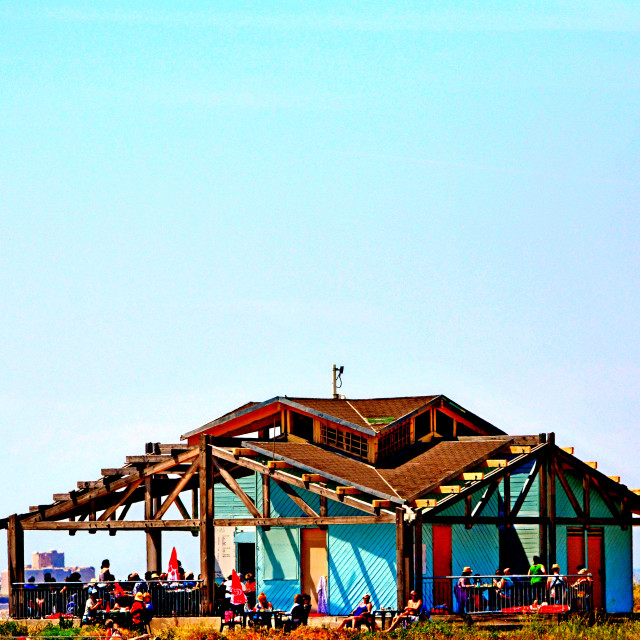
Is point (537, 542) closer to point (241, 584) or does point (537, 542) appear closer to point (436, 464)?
point (436, 464)

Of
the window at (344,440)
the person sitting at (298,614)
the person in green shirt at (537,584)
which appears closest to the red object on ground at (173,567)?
Answer: the person sitting at (298,614)

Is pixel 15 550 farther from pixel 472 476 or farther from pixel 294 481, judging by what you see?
pixel 472 476

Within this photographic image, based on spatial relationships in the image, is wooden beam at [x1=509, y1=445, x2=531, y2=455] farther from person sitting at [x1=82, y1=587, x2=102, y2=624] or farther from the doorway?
person sitting at [x1=82, y1=587, x2=102, y2=624]

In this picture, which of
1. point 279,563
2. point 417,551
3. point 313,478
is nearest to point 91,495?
point 279,563

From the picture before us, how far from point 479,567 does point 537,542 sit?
2012 mm

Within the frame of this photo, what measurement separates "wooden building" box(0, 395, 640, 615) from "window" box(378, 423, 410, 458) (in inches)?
1.7

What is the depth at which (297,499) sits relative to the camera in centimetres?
3631

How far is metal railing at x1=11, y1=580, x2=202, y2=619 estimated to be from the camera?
35.4 m

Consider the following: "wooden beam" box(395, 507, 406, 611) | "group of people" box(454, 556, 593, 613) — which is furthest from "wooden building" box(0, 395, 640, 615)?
"group of people" box(454, 556, 593, 613)

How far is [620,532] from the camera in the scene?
139 feet

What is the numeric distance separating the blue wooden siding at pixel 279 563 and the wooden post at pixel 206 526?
2.54 meters

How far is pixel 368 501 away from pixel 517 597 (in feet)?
14.6

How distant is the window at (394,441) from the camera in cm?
4009

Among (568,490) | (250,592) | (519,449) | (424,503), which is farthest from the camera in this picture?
(568,490)
